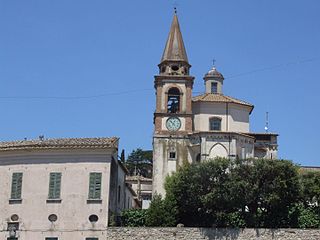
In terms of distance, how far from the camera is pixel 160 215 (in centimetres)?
4028

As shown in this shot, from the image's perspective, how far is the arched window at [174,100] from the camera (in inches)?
2104

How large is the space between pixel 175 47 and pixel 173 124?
7.07m

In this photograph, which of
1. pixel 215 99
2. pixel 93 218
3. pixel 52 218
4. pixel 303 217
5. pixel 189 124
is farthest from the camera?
pixel 215 99

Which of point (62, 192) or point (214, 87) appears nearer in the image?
point (62, 192)

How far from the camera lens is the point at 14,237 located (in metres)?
39.2

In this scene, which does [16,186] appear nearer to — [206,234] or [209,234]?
[206,234]

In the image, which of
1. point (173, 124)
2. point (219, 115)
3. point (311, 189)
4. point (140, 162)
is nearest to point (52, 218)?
point (173, 124)

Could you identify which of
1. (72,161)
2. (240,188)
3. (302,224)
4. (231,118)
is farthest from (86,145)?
(231,118)

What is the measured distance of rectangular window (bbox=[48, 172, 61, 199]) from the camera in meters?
39.8

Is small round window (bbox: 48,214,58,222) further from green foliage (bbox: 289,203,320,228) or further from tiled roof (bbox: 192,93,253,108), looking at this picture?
tiled roof (bbox: 192,93,253,108)

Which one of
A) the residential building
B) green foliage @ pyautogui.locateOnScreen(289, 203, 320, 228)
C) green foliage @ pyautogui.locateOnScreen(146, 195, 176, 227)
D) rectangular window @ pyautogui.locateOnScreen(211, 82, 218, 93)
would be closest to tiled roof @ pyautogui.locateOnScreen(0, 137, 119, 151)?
the residential building

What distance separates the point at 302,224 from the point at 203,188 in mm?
6732

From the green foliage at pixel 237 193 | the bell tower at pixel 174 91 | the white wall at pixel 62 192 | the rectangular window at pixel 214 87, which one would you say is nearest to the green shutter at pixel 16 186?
→ the white wall at pixel 62 192

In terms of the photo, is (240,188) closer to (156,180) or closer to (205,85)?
(156,180)
